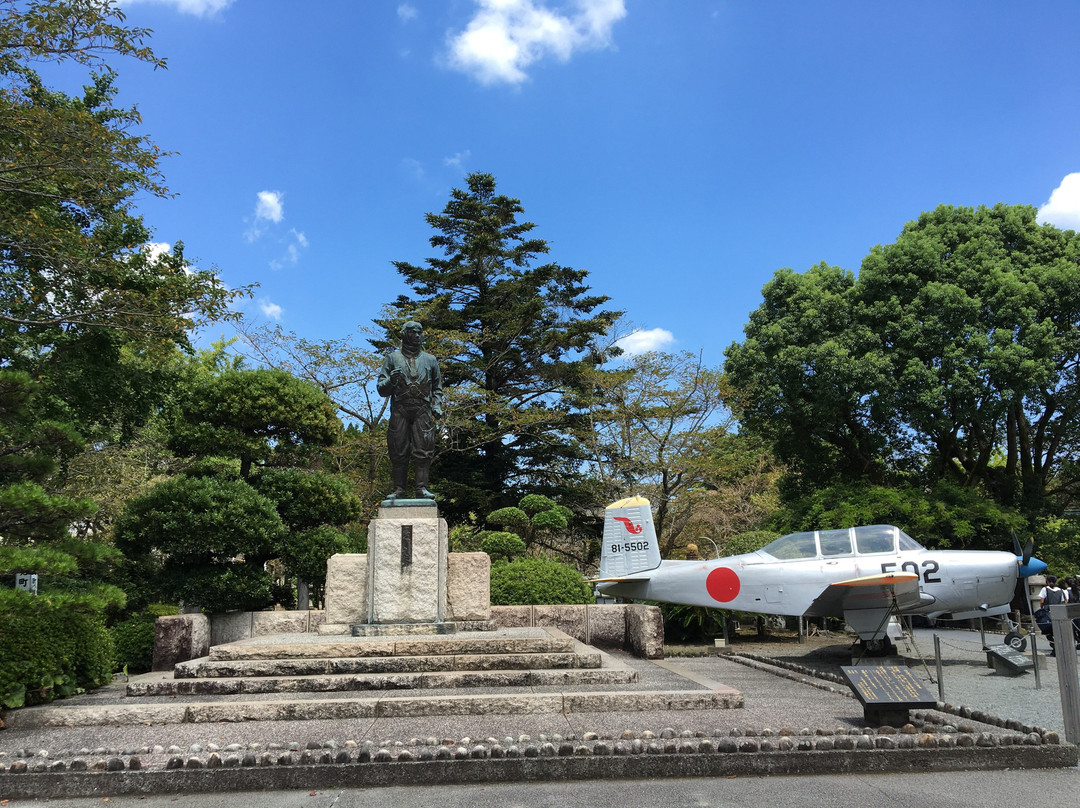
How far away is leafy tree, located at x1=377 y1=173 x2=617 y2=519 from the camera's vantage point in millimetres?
23406

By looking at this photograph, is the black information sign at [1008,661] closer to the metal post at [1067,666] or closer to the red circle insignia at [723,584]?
the red circle insignia at [723,584]

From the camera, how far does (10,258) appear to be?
1105 cm

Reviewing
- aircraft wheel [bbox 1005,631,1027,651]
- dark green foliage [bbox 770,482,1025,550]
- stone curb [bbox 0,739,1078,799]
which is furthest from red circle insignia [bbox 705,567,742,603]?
stone curb [bbox 0,739,1078,799]

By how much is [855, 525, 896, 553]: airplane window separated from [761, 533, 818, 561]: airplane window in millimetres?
684

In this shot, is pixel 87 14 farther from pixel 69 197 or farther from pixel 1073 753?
pixel 1073 753

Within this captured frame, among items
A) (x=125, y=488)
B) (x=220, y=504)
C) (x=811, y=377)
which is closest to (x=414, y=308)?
(x=125, y=488)

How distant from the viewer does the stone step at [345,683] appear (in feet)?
21.6

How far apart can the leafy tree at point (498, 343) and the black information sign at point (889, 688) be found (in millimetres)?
16687

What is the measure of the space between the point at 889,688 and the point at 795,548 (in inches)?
244

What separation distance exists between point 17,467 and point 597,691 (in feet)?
22.6

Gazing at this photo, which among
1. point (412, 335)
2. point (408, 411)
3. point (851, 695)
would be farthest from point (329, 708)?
point (851, 695)

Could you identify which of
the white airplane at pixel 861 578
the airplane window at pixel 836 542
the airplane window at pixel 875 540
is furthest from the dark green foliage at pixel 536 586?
the airplane window at pixel 875 540

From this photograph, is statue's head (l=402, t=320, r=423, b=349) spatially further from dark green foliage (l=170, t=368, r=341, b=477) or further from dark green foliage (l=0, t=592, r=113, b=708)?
dark green foliage (l=0, t=592, r=113, b=708)

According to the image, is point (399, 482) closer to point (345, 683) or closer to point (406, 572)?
point (406, 572)
